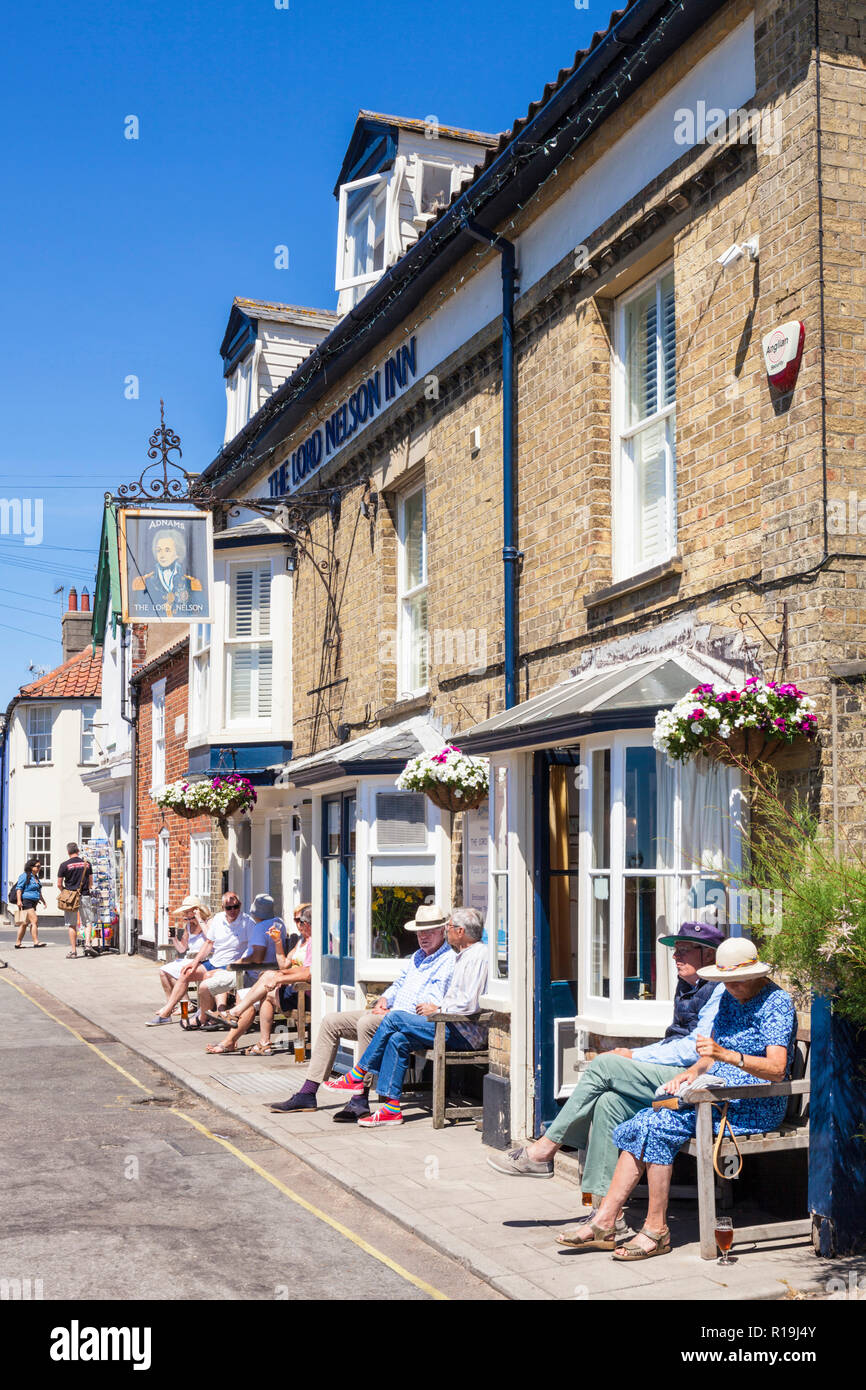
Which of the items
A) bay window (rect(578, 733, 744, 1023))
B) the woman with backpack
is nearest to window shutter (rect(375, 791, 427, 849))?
bay window (rect(578, 733, 744, 1023))

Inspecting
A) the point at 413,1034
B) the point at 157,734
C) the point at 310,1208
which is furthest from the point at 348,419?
the point at 157,734

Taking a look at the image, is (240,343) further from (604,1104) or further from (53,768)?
(53,768)

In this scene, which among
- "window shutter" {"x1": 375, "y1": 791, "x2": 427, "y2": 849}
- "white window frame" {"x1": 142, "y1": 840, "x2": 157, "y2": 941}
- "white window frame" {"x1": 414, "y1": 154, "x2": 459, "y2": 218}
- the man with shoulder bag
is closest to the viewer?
"window shutter" {"x1": 375, "y1": 791, "x2": 427, "y2": 849}

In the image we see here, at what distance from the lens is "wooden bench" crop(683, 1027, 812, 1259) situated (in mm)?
6230

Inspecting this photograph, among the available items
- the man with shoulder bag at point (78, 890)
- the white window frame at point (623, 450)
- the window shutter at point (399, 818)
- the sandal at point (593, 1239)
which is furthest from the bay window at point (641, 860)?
the man with shoulder bag at point (78, 890)

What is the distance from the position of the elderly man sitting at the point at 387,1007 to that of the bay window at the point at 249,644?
Answer: 7.22 metres

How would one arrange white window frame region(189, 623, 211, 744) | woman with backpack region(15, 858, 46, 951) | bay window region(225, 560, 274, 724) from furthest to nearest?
woman with backpack region(15, 858, 46, 951) → white window frame region(189, 623, 211, 744) → bay window region(225, 560, 274, 724)

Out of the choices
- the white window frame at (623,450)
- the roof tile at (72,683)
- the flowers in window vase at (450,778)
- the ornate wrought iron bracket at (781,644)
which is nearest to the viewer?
the ornate wrought iron bracket at (781,644)

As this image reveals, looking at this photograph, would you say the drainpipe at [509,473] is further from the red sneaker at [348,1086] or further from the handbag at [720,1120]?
the handbag at [720,1120]

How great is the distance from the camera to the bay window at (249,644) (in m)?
17.3

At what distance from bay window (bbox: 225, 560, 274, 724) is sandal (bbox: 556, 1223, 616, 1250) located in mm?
11379

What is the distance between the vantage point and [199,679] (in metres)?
18.9

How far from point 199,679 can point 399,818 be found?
24.9ft

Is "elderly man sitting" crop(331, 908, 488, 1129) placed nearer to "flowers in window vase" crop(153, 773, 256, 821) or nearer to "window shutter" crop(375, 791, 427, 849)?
"window shutter" crop(375, 791, 427, 849)
